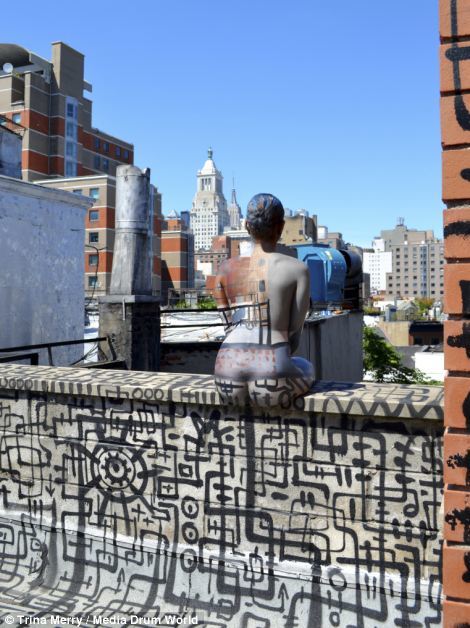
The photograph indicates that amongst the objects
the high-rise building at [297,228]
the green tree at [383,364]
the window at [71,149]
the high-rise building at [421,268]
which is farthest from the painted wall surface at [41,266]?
the high-rise building at [421,268]

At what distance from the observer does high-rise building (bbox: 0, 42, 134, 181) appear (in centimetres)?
7019

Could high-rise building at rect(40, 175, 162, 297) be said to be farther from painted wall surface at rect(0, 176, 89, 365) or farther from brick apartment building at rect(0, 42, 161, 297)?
painted wall surface at rect(0, 176, 89, 365)

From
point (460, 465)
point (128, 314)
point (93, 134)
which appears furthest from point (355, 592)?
point (93, 134)

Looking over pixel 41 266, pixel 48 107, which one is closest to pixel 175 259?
pixel 48 107

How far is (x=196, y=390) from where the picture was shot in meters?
4.23

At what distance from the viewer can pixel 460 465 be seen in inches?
111

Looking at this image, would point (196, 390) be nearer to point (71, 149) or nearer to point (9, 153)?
point (9, 153)

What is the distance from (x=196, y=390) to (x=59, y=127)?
7549 cm

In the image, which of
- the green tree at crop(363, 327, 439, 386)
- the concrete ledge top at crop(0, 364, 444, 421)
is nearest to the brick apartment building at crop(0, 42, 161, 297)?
the green tree at crop(363, 327, 439, 386)

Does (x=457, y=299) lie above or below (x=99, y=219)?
below

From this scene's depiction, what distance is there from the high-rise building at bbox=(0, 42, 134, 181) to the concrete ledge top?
6924 cm

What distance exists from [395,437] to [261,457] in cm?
93

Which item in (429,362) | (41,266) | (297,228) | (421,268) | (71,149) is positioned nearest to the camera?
(41,266)

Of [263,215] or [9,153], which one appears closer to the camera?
[263,215]
